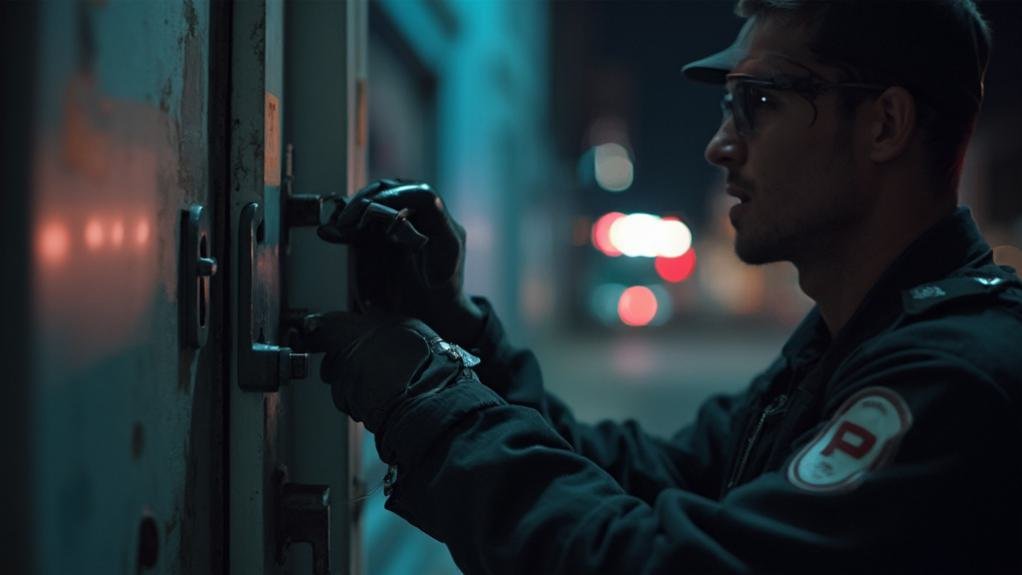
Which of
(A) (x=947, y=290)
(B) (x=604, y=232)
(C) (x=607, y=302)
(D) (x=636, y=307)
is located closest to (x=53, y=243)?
(A) (x=947, y=290)

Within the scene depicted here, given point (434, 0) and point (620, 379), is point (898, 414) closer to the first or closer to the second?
point (434, 0)

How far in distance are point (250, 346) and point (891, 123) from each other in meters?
1.00

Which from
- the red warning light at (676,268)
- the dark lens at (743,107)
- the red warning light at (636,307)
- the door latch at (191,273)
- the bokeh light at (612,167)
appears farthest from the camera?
the red warning light at (676,268)

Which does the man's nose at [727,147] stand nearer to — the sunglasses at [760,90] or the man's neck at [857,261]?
the sunglasses at [760,90]

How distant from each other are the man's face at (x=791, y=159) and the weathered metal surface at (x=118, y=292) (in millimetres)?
856

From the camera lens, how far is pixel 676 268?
26.3 metres

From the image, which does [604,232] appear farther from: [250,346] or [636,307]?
[250,346]

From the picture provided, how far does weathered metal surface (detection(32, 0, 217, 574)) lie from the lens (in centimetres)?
71

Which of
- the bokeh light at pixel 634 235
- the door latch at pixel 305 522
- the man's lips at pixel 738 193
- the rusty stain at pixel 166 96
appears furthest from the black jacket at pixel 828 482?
the bokeh light at pixel 634 235

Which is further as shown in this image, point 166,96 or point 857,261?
point 857,261

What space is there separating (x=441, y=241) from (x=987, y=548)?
84 cm

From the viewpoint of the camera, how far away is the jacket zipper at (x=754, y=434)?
1395 mm

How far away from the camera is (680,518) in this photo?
100 cm

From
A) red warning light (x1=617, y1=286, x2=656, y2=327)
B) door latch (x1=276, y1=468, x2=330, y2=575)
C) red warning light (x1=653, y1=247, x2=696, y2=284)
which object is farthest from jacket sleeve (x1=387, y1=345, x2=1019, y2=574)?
red warning light (x1=653, y1=247, x2=696, y2=284)
